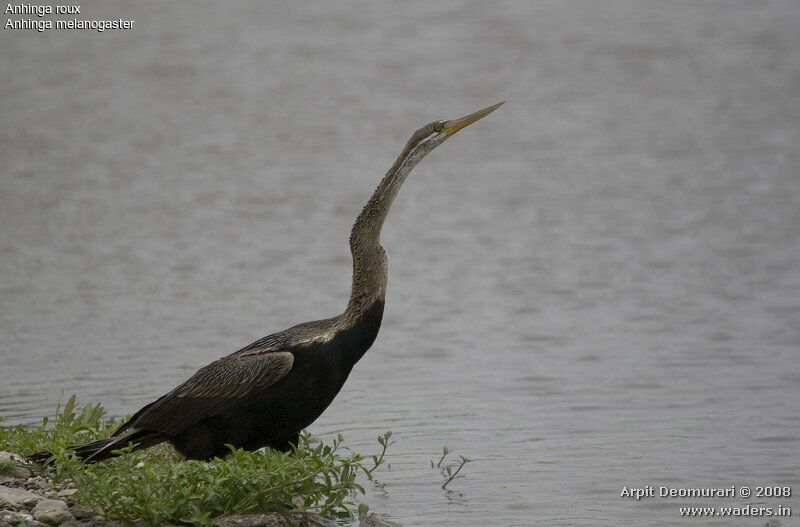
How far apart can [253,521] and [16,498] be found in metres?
1.06

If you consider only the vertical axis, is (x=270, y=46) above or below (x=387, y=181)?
above

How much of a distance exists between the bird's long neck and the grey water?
46.8 inches

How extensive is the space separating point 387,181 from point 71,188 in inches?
369

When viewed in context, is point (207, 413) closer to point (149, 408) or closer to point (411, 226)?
point (149, 408)

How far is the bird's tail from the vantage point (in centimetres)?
633

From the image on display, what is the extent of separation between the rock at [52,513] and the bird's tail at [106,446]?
17.3 inches

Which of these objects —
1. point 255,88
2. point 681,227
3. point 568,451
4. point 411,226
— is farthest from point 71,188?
point 568,451

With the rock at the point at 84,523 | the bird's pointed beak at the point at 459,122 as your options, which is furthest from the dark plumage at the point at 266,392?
the bird's pointed beak at the point at 459,122

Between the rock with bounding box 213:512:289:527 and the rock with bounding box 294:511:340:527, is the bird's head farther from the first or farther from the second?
the rock with bounding box 213:512:289:527

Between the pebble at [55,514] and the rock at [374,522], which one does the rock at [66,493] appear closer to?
the pebble at [55,514]

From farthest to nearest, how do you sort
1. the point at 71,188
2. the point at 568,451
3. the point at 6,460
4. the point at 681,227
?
the point at 71,188 < the point at 681,227 < the point at 568,451 < the point at 6,460

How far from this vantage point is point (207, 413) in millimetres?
6398

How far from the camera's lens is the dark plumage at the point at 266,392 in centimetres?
633

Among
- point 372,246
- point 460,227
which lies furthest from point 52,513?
point 460,227
